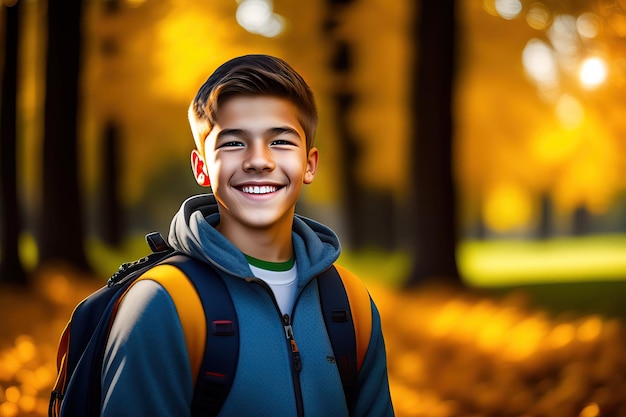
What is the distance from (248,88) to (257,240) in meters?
0.47

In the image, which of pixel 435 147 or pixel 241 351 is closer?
pixel 241 351

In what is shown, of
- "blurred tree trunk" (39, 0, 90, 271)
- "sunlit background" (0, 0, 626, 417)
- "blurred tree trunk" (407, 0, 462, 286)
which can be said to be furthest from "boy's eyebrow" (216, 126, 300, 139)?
"blurred tree trunk" (39, 0, 90, 271)

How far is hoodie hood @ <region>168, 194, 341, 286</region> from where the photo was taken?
7.54ft

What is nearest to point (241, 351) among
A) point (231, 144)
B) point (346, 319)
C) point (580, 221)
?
point (346, 319)

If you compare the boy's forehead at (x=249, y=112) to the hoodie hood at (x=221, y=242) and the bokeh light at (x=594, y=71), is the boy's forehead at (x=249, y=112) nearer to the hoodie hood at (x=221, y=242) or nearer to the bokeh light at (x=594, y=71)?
the hoodie hood at (x=221, y=242)

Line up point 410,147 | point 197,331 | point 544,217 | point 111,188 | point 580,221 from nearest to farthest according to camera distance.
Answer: point 197,331
point 410,147
point 111,188
point 544,217
point 580,221

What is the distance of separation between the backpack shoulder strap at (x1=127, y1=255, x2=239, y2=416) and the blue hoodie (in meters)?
0.02

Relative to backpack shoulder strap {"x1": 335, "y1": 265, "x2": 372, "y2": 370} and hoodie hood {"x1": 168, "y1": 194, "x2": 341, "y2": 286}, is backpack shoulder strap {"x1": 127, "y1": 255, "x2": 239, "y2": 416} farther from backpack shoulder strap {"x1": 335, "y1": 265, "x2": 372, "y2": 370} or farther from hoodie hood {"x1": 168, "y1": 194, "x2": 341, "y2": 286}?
backpack shoulder strap {"x1": 335, "y1": 265, "x2": 372, "y2": 370}

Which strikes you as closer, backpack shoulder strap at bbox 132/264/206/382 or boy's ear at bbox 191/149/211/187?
backpack shoulder strap at bbox 132/264/206/382

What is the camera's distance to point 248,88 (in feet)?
7.60

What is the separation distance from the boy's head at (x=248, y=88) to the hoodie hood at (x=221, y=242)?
0.22m

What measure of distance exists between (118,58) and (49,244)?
11.1 ft

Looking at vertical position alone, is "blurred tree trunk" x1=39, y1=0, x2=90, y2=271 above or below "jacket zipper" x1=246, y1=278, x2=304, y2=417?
above

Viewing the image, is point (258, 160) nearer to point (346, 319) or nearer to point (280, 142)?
point (280, 142)
